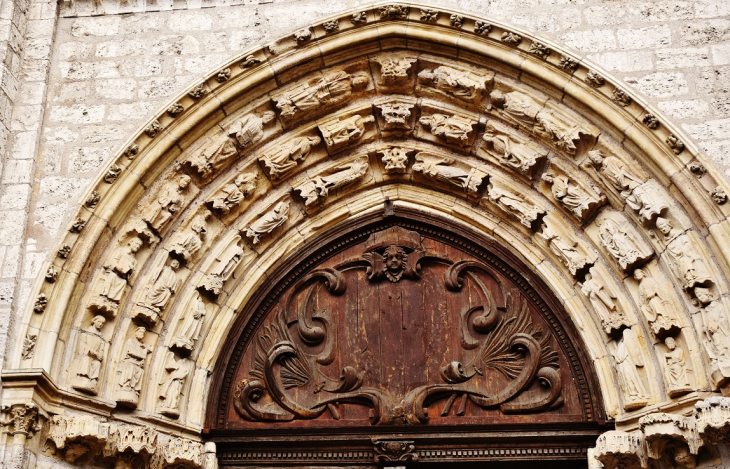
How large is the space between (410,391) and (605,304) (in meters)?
1.42

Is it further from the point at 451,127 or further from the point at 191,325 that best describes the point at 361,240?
the point at 191,325

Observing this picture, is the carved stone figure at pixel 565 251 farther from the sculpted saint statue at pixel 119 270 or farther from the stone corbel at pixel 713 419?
the sculpted saint statue at pixel 119 270

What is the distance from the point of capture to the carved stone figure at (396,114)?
268 inches

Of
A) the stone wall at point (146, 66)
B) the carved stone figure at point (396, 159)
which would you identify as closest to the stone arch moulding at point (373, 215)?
the carved stone figure at point (396, 159)

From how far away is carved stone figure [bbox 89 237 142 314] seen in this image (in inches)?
242

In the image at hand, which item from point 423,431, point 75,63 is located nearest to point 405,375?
point 423,431

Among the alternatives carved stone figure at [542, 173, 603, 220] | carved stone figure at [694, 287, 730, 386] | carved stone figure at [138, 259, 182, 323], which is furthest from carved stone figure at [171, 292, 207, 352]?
carved stone figure at [694, 287, 730, 386]

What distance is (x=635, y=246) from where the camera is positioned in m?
6.07

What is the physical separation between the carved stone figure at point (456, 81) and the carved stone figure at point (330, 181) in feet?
2.60

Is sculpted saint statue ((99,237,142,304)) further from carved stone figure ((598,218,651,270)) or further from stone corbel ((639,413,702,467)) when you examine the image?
stone corbel ((639,413,702,467))

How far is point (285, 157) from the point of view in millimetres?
6773

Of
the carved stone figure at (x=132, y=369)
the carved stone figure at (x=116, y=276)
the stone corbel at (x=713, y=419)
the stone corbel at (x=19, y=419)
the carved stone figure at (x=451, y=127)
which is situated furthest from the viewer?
the carved stone figure at (x=451, y=127)

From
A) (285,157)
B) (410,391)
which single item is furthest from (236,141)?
(410,391)

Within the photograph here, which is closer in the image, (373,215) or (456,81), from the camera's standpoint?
(456,81)
